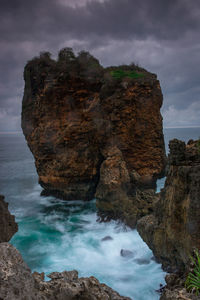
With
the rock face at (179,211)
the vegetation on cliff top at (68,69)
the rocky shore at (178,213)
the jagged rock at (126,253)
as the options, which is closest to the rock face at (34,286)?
the rocky shore at (178,213)

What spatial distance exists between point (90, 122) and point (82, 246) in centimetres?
914

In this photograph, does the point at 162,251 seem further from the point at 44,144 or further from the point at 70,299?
the point at 44,144

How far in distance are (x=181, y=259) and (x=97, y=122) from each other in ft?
38.4

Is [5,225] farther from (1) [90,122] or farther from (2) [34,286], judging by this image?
(1) [90,122]

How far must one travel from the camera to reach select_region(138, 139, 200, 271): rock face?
18.2ft

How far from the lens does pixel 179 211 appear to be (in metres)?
6.32

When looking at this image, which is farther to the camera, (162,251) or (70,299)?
(162,251)

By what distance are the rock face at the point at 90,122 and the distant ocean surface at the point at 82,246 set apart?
1622 mm

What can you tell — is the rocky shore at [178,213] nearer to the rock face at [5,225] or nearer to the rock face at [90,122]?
the rock face at [5,225]

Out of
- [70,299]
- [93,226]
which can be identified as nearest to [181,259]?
[70,299]

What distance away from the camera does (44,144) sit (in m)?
16.8

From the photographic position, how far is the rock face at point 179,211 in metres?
5.54

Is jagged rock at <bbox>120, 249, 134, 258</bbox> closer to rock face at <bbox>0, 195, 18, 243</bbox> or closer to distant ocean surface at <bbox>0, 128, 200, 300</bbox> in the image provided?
distant ocean surface at <bbox>0, 128, 200, 300</bbox>

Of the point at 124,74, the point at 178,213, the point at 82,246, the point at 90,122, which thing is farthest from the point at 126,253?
the point at 124,74
